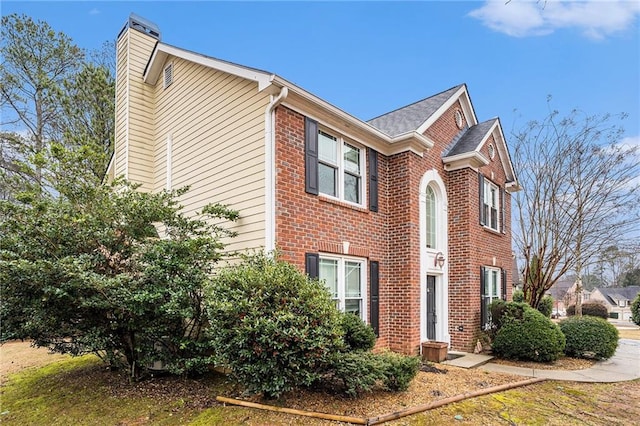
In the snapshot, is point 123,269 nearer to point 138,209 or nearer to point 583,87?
point 138,209

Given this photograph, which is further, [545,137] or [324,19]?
[545,137]

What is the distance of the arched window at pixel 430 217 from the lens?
10875 millimetres

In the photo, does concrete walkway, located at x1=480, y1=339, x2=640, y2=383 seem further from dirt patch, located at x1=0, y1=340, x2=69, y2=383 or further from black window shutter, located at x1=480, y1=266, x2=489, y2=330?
dirt patch, located at x1=0, y1=340, x2=69, y2=383

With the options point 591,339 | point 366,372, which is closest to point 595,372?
point 591,339

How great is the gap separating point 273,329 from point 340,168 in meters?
4.42

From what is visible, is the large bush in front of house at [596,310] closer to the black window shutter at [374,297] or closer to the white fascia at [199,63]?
the black window shutter at [374,297]

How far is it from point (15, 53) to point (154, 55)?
388 inches

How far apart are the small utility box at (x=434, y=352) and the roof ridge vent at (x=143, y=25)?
11307 millimetres

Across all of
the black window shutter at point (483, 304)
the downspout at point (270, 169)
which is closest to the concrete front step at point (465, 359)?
the black window shutter at point (483, 304)

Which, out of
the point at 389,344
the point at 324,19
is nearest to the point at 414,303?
the point at 389,344

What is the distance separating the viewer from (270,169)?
7.27 m

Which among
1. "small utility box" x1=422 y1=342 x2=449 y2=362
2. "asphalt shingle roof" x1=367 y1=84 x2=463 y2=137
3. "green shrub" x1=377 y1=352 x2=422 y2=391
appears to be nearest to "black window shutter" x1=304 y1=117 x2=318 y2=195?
"asphalt shingle roof" x1=367 y1=84 x2=463 y2=137

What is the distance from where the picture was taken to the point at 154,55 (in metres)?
10.5

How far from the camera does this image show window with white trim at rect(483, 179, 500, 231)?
41.7ft
